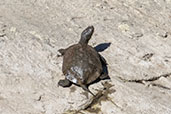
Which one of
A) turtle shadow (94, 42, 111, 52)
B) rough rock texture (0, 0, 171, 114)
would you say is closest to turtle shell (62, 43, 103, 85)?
rough rock texture (0, 0, 171, 114)

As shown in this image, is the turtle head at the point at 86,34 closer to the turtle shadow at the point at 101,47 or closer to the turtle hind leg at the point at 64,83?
the turtle shadow at the point at 101,47

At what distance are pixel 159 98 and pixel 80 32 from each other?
5.79 ft

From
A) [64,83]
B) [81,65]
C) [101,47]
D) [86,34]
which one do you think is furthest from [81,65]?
[101,47]

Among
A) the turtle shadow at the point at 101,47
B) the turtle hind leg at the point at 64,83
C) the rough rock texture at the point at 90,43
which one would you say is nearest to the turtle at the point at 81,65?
the turtle hind leg at the point at 64,83

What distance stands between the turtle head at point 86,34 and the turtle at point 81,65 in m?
0.08

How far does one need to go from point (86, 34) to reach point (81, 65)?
675mm

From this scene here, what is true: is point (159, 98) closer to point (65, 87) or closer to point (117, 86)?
point (117, 86)

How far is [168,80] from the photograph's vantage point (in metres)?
5.97

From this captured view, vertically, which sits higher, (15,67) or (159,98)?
(15,67)

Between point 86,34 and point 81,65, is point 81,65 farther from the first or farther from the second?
point 86,34

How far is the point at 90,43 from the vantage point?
6.49 meters

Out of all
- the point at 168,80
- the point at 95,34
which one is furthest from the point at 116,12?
the point at 168,80

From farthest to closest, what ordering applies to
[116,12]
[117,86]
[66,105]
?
[116,12]
[117,86]
[66,105]

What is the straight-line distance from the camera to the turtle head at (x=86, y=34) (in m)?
6.08
